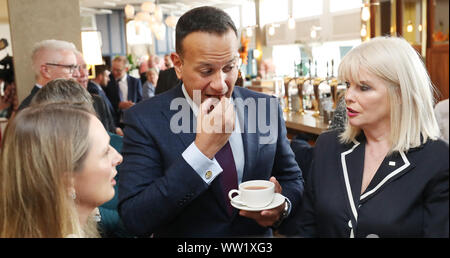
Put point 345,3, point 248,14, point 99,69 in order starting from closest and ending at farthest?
point 248,14, point 345,3, point 99,69

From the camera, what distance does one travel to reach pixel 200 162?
0.73 meters

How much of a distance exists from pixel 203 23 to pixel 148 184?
329 millimetres

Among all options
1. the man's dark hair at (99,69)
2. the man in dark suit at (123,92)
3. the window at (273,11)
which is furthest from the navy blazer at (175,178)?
the man's dark hair at (99,69)

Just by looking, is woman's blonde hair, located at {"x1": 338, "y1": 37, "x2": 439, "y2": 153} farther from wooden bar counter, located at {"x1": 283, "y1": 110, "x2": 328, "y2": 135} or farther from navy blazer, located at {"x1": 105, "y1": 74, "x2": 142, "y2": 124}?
navy blazer, located at {"x1": 105, "y1": 74, "x2": 142, "y2": 124}

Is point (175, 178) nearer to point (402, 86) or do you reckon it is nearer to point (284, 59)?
point (402, 86)

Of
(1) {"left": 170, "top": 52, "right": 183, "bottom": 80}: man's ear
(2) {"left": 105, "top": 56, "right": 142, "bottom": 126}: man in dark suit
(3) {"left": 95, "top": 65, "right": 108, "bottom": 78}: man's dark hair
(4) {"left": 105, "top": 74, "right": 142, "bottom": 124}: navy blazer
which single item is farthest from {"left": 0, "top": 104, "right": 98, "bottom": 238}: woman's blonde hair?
(3) {"left": 95, "top": 65, "right": 108, "bottom": 78}: man's dark hair

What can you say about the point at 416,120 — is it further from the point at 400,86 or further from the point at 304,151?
the point at 304,151

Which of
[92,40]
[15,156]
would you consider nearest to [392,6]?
[92,40]

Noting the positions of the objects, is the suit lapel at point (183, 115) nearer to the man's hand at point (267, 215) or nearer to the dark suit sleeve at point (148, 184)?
the dark suit sleeve at point (148, 184)

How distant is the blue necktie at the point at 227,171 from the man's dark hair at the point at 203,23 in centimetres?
22

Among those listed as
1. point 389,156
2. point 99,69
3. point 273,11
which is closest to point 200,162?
point 389,156

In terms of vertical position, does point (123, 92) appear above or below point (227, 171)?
above

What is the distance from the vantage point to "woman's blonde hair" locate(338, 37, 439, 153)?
2.23 ft

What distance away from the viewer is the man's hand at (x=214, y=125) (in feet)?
2.23
